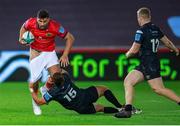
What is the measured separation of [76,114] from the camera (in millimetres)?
12547

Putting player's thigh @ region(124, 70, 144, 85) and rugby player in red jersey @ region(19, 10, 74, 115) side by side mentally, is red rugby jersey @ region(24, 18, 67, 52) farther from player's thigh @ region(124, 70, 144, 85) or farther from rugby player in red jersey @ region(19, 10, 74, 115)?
player's thigh @ region(124, 70, 144, 85)

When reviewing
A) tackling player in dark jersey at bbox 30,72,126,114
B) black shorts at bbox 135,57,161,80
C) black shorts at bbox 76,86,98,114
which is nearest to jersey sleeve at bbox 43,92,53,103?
tackling player in dark jersey at bbox 30,72,126,114

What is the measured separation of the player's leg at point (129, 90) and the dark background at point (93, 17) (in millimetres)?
7627

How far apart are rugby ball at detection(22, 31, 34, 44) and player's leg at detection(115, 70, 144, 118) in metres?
1.78

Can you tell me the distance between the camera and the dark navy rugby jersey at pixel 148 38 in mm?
12047

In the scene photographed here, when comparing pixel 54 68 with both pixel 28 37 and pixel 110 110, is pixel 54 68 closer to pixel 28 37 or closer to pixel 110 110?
pixel 28 37

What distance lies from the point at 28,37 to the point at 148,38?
2007mm

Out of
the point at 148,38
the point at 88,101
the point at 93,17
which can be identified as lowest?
the point at 88,101

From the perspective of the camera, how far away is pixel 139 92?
17250 millimetres

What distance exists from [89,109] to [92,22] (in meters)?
7.84

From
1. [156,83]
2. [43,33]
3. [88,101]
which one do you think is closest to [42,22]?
[43,33]

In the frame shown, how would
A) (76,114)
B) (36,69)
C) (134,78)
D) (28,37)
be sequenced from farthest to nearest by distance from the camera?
1. (36,69)
2. (28,37)
3. (76,114)
4. (134,78)

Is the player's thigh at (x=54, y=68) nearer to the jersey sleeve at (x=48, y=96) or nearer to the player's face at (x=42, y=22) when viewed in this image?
the player's face at (x=42, y=22)

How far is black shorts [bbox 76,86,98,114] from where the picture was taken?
12.2 meters
